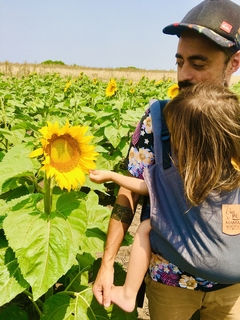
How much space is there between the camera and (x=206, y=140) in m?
1.54

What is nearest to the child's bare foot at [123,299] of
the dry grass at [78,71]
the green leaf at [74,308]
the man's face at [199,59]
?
the green leaf at [74,308]

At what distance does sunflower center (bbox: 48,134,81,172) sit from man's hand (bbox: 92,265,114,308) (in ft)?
1.65

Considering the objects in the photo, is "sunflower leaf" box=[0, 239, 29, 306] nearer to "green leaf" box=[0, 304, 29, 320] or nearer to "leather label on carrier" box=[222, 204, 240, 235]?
"green leaf" box=[0, 304, 29, 320]

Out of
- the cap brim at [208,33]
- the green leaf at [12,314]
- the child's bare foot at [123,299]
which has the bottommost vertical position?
the green leaf at [12,314]

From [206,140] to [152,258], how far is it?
1.89 ft

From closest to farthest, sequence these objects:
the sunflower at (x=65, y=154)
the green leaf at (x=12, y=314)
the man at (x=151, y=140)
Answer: the sunflower at (x=65, y=154) → the man at (x=151, y=140) → the green leaf at (x=12, y=314)

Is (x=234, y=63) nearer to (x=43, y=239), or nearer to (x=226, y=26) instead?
(x=226, y=26)

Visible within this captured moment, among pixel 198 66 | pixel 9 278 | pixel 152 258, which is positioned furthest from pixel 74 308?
pixel 198 66

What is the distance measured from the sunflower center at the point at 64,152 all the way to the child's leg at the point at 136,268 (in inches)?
16.4

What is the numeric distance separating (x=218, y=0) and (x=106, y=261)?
128 centimetres

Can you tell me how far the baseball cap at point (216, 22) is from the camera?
1694 mm

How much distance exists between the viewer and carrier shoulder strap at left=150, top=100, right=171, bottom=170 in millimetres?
1656

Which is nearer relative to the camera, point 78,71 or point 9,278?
point 9,278

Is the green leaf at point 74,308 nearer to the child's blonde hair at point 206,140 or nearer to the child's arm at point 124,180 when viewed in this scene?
the child's arm at point 124,180
